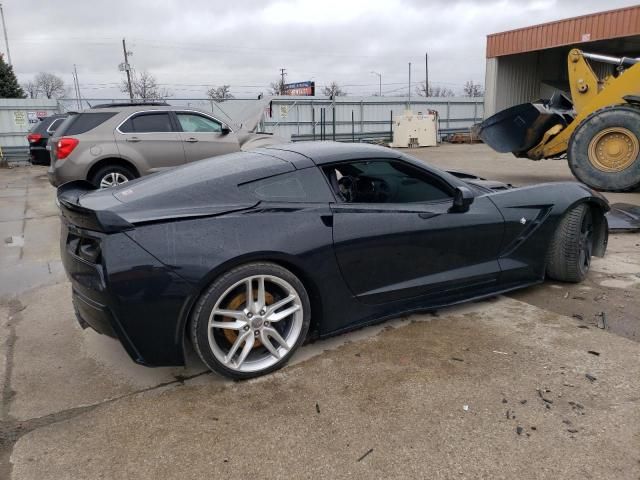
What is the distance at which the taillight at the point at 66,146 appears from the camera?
8.01 m

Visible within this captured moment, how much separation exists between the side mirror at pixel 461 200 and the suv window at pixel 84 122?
6.82 meters

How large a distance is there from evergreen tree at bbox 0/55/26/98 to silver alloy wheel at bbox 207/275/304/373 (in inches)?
1622

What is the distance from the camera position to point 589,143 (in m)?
9.24

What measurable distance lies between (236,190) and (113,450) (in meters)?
Answer: 1.53

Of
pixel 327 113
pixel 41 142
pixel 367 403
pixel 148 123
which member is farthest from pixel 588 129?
pixel 327 113

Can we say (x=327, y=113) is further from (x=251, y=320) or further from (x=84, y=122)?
(x=251, y=320)

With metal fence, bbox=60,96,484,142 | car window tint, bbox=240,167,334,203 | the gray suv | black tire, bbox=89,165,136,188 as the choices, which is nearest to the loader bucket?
the gray suv

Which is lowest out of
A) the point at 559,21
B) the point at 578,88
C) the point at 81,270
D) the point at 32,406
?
the point at 32,406

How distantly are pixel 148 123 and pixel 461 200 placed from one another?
6757 mm

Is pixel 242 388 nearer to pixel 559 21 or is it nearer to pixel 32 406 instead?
pixel 32 406

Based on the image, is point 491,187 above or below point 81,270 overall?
above

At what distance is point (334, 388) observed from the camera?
284cm

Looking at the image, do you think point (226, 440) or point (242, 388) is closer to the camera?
point (226, 440)

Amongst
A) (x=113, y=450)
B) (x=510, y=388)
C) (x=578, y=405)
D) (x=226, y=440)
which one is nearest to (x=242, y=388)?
(x=226, y=440)
